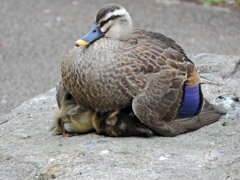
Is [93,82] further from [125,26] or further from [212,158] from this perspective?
[212,158]

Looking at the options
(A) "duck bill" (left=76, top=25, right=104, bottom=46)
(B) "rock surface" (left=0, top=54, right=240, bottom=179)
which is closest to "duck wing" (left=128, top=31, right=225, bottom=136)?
(B) "rock surface" (left=0, top=54, right=240, bottom=179)

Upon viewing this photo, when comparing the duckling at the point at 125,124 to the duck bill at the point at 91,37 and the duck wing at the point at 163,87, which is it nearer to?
the duck wing at the point at 163,87

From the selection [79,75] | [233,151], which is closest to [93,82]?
[79,75]

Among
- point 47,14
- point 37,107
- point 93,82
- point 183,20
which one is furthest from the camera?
point 47,14

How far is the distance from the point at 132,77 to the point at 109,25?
1.63 ft

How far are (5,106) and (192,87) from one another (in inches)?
126

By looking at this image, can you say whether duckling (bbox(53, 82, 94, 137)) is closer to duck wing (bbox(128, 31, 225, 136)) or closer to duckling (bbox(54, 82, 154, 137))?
duckling (bbox(54, 82, 154, 137))

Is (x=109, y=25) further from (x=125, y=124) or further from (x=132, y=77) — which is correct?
(x=125, y=124)

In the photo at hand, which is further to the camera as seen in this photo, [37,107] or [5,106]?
[5,106]

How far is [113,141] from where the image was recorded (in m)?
3.64

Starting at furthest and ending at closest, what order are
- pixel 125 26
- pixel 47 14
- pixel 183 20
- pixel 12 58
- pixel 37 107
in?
pixel 47 14
pixel 183 20
pixel 12 58
pixel 37 107
pixel 125 26

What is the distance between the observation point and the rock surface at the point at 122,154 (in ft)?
10.2

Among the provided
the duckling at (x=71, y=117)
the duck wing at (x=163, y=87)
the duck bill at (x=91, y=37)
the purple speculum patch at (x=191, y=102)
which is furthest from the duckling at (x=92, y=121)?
the duck bill at (x=91, y=37)

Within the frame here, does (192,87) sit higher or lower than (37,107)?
higher
